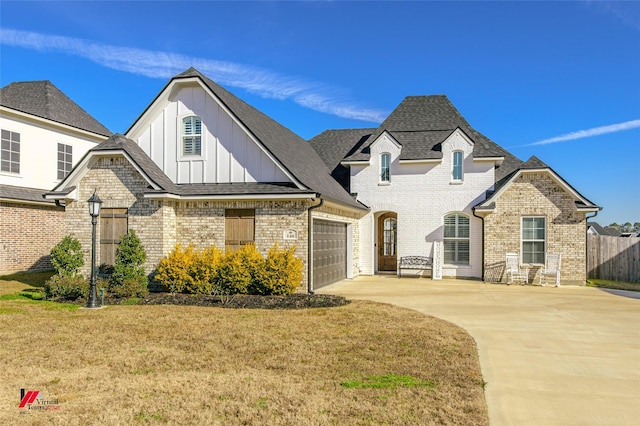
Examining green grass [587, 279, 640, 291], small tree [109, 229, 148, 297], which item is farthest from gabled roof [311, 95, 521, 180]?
small tree [109, 229, 148, 297]

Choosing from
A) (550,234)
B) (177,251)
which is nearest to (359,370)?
(177,251)

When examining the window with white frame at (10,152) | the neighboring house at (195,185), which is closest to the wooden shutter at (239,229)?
the neighboring house at (195,185)

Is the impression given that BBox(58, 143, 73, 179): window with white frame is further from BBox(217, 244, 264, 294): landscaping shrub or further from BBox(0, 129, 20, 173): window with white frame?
BBox(217, 244, 264, 294): landscaping shrub

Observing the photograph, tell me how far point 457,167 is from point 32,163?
1820cm

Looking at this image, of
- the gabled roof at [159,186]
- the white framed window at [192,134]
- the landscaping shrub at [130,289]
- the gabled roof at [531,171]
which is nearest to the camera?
the landscaping shrub at [130,289]

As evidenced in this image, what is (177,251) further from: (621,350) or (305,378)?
(621,350)

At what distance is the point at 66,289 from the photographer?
13.5 metres

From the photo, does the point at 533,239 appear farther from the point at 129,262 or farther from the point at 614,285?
the point at 129,262

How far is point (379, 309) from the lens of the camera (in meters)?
11.7

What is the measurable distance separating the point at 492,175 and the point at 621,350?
12.8 metres

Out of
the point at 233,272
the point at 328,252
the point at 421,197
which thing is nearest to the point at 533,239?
the point at 421,197

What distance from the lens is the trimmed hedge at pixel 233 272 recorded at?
13.8 meters

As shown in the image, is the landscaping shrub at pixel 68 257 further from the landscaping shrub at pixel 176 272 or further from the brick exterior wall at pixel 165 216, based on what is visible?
the landscaping shrub at pixel 176 272

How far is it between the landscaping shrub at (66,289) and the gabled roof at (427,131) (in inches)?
474
